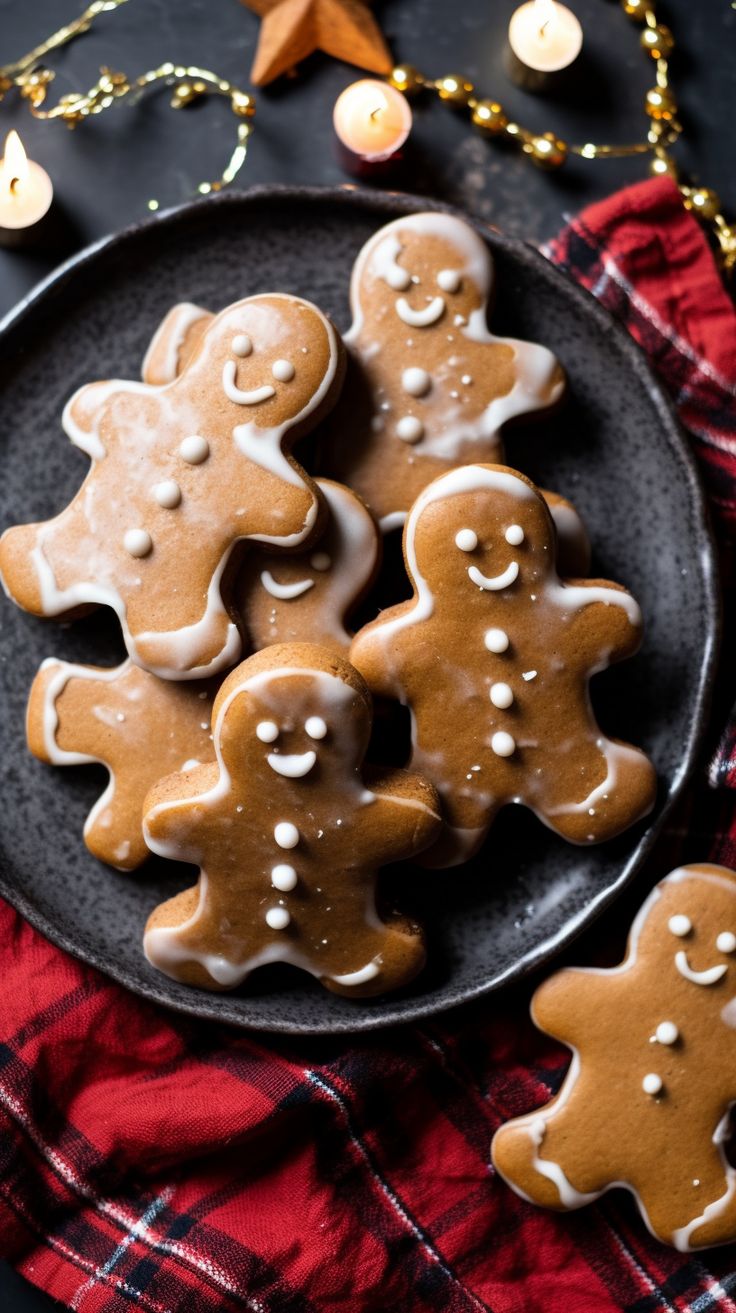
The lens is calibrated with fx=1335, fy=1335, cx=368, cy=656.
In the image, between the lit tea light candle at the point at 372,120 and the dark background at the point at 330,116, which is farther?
the dark background at the point at 330,116

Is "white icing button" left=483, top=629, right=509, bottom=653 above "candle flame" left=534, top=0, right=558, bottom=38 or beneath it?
beneath

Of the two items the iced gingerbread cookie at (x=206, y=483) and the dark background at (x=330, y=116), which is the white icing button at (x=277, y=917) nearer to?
the iced gingerbread cookie at (x=206, y=483)

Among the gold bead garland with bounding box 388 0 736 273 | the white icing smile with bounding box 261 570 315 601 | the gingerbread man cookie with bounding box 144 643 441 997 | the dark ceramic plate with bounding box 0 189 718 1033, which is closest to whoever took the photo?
the gingerbread man cookie with bounding box 144 643 441 997

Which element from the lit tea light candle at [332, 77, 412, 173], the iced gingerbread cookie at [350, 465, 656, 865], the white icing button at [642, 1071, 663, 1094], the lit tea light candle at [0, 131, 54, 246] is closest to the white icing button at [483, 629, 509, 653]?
the iced gingerbread cookie at [350, 465, 656, 865]

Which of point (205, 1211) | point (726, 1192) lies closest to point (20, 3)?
point (205, 1211)

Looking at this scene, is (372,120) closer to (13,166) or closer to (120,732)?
(13,166)

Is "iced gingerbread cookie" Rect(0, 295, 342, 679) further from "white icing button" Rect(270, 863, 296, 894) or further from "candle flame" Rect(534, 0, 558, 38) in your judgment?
"candle flame" Rect(534, 0, 558, 38)

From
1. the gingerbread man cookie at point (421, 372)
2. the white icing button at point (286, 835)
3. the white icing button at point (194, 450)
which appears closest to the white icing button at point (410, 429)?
the gingerbread man cookie at point (421, 372)
